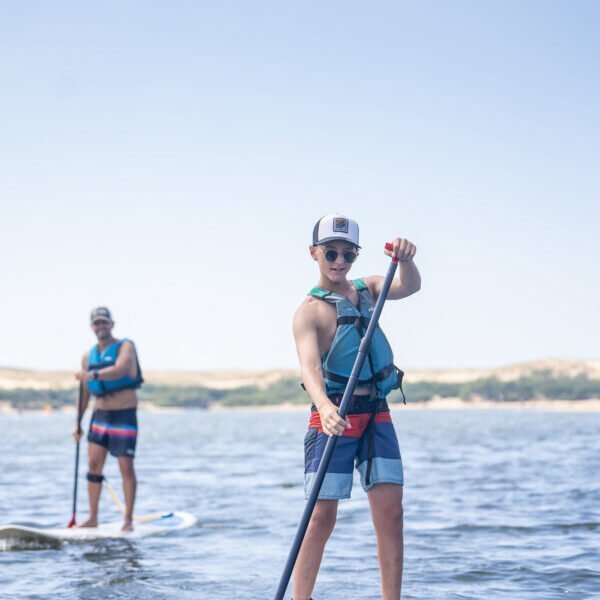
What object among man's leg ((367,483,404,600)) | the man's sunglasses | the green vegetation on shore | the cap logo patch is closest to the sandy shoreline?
the green vegetation on shore

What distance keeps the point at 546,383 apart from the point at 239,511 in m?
142

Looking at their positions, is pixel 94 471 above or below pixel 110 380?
below

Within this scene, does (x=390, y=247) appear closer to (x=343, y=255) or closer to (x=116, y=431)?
(x=343, y=255)

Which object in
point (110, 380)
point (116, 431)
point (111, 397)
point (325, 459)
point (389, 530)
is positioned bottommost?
point (389, 530)

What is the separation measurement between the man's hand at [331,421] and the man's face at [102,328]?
6170 mm

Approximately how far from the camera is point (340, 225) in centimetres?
553

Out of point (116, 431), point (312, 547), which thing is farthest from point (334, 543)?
point (312, 547)

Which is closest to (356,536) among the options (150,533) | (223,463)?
(150,533)

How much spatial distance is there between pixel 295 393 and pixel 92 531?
16472cm

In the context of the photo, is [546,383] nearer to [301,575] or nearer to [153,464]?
[153,464]

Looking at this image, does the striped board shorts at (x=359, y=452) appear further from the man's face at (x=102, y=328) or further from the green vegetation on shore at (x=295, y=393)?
the green vegetation on shore at (x=295, y=393)

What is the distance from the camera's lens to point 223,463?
2573 centimetres

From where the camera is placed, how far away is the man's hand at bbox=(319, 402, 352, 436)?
5.03 meters

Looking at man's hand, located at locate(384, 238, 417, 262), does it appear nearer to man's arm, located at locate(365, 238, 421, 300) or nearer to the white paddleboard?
man's arm, located at locate(365, 238, 421, 300)
